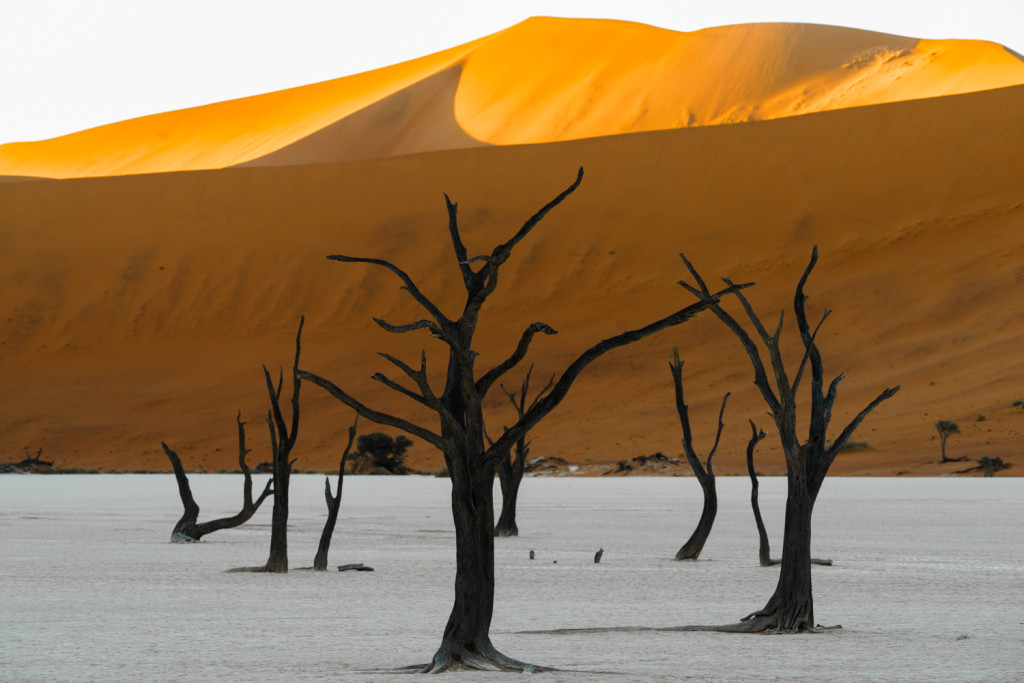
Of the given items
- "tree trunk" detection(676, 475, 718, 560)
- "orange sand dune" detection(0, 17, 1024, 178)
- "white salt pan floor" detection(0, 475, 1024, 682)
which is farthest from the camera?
"orange sand dune" detection(0, 17, 1024, 178)

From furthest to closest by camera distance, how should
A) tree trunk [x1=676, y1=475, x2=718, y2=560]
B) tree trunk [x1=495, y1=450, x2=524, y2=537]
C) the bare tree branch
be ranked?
1. tree trunk [x1=495, y1=450, x2=524, y2=537]
2. tree trunk [x1=676, y1=475, x2=718, y2=560]
3. the bare tree branch

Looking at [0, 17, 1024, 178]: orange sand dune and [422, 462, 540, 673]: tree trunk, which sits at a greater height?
[0, 17, 1024, 178]: orange sand dune

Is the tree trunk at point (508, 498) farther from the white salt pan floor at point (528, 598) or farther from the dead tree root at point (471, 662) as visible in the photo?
the dead tree root at point (471, 662)

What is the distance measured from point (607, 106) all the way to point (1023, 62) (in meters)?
23.6

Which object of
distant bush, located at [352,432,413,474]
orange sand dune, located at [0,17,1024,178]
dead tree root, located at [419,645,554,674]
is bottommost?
dead tree root, located at [419,645,554,674]

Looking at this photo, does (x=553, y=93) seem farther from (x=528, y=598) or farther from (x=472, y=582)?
(x=472, y=582)

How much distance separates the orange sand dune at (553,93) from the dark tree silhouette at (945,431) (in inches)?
1484

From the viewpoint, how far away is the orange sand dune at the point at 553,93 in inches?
3356

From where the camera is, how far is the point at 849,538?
19.0m

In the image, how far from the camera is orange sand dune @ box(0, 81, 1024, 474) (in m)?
53.7

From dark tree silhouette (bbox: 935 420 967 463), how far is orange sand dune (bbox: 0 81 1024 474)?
1.43ft

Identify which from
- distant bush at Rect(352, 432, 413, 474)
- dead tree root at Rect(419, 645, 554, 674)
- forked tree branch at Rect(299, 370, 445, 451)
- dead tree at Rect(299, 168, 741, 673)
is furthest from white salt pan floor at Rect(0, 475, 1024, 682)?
distant bush at Rect(352, 432, 413, 474)

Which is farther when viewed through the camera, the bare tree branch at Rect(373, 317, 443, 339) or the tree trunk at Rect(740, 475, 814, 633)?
the tree trunk at Rect(740, 475, 814, 633)

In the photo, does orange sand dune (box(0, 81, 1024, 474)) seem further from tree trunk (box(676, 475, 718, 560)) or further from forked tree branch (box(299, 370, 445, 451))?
forked tree branch (box(299, 370, 445, 451))
